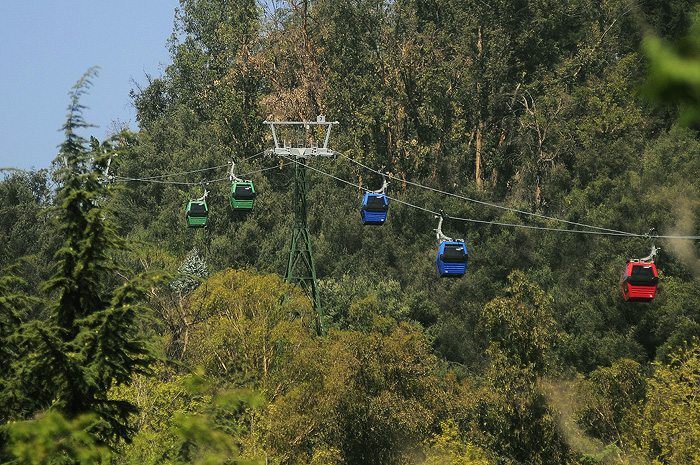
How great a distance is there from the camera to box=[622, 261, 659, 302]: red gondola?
25453 millimetres

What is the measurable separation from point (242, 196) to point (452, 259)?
7912 millimetres

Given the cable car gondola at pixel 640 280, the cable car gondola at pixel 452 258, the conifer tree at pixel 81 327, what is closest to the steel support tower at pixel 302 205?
the cable car gondola at pixel 452 258

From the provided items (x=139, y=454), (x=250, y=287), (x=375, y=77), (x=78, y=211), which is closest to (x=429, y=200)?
(x=375, y=77)

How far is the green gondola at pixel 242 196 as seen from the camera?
102 feet

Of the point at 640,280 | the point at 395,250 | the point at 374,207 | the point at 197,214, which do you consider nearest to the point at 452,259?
the point at 374,207

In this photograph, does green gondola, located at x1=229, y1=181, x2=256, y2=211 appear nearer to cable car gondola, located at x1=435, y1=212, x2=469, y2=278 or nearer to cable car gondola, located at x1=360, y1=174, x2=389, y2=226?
cable car gondola, located at x1=360, y1=174, x2=389, y2=226

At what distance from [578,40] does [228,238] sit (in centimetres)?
2517

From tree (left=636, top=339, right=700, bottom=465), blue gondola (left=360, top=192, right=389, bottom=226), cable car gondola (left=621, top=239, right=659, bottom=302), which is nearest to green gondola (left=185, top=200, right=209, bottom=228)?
blue gondola (left=360, top=192, right=389, bottom=226)

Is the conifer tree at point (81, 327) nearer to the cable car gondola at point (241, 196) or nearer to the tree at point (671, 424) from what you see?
the cable car gondola at point (241, 196)

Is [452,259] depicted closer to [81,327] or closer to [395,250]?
[81,327]

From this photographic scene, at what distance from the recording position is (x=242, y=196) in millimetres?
31328

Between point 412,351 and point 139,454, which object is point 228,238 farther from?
point 139,454

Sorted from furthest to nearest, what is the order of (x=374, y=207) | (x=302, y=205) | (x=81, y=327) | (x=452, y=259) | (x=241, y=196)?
(x=302, y=205) < (x=241, y=196) < (x=374, y=207) < (x=452, y=259) < (x=81, y=327)

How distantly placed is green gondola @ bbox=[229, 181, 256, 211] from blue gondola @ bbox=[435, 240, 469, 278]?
287 inches
